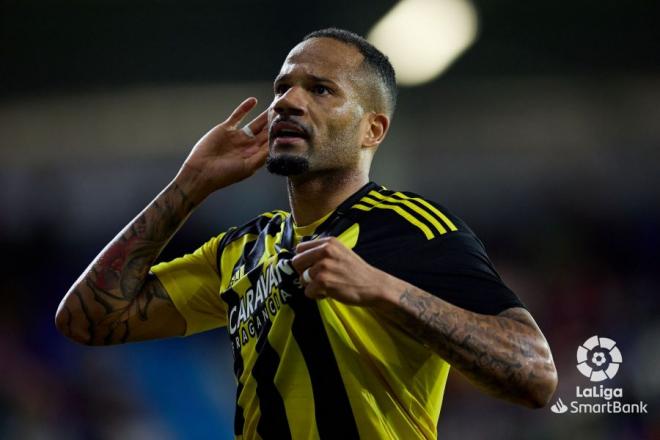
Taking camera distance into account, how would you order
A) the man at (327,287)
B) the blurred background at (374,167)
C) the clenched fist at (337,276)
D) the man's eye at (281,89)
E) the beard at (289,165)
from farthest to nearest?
the blurred background at (374,167), the man's eye at (281,89), the beard at (289,165), the man at (327,287), the clenched fist at (337,276)

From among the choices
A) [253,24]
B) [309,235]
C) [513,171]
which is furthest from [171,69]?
[309,235]

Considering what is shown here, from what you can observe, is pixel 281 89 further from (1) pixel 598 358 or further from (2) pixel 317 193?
(1) pixel 598 358

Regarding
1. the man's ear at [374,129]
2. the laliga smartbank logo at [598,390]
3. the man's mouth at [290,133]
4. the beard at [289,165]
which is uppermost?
the man's ear at [374,129]

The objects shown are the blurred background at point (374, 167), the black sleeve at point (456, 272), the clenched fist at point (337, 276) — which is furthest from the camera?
the blurred background at point (374, 167)

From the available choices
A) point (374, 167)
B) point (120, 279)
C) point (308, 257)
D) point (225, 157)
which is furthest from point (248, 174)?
point (374, 167)

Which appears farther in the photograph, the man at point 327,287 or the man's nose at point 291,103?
the man's nose at point 291,103

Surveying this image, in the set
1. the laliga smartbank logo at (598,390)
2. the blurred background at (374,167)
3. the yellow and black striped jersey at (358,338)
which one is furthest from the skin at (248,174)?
the laliga smartbank logo at (598,390)

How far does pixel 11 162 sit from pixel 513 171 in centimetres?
296

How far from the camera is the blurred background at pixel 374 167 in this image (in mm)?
4254

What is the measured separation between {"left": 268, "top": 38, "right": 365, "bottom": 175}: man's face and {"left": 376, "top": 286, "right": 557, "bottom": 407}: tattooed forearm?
2.00 feet

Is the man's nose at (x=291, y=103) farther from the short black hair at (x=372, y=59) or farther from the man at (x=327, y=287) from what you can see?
the short black hair at (x=372, y=59)

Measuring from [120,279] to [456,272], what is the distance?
98cm

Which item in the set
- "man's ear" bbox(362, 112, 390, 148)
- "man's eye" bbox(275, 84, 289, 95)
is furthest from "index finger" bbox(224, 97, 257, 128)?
"man's ear" bbox(362, 112, 390, 148)

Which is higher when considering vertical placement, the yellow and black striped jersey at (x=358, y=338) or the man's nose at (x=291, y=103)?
the man's nose at (x=291, y=103)
